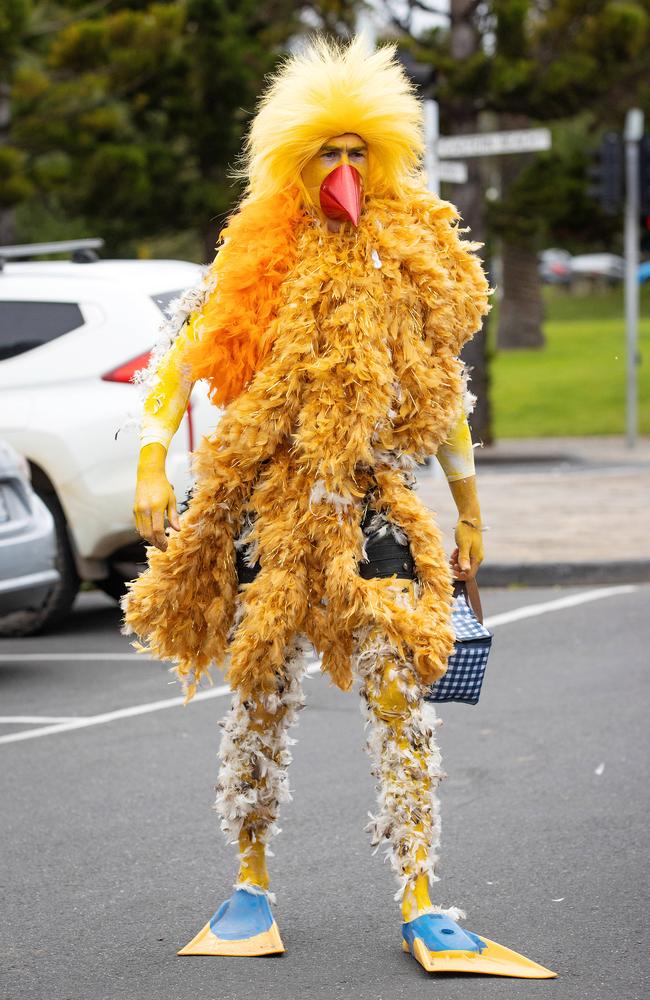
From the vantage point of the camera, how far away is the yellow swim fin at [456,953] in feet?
12.0

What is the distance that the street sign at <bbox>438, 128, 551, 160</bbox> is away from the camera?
14.4 metres

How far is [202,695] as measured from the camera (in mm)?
7172

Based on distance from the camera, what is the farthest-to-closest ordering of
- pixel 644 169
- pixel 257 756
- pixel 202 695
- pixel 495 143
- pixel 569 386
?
pixel 569 386 → pixel 644 169 → pixel 495 143 → pixel 202 695 → pixel 257 756

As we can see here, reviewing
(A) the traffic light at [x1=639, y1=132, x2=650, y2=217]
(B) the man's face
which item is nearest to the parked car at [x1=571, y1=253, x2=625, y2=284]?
(A) the traffic light at [x1=639, y1=132, x2=650, y2=217]

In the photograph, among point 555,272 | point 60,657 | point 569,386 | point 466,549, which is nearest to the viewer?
point 466,549

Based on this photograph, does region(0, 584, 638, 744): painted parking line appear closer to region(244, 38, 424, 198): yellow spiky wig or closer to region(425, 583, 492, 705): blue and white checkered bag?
region(425, 583, 492, 705): blue and white checkered bag

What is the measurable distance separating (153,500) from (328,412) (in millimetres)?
455

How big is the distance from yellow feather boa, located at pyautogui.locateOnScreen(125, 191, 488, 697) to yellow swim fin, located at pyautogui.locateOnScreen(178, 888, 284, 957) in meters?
0.56

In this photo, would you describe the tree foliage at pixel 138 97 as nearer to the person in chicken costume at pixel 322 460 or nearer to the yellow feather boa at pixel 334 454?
the person in chicken costume at pixel 322 460

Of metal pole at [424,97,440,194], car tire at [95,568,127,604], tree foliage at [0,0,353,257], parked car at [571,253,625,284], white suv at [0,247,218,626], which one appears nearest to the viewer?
white suv at [0,247,218,626]

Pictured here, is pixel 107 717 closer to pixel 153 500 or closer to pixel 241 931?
pixel 241 931

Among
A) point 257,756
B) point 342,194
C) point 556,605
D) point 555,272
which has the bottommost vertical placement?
point 556,605

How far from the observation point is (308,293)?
370 cm

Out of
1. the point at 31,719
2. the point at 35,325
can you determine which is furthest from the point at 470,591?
the point at 35,325
